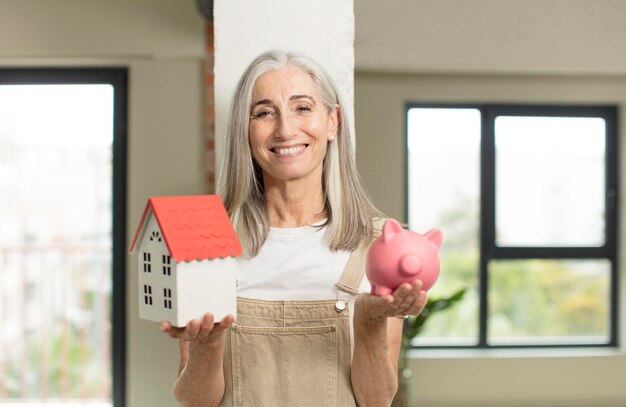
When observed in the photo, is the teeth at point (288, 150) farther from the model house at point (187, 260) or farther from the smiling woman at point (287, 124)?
the model house at point (187, 260)

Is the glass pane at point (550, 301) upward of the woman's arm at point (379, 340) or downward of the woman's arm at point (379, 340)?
downward

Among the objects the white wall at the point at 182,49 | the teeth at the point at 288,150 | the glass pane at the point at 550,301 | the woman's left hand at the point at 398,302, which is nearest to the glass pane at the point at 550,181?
the glass pane at the point at 550,301

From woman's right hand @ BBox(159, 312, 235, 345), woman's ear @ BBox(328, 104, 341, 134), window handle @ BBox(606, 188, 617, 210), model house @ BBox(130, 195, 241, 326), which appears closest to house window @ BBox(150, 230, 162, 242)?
model house @ BBox(130, 195, 241, 326)

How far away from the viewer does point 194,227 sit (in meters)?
1.22

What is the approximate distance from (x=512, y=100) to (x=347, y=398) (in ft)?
10.3

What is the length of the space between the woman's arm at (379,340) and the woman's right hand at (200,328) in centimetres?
21


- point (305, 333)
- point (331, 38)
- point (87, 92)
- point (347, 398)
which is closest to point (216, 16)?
point (331, 38)

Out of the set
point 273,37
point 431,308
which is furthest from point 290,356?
point 431,308

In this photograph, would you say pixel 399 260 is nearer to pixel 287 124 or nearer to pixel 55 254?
pixel 287 124

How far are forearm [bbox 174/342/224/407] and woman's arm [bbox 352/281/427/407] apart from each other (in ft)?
0.74

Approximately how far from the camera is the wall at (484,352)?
4039mm

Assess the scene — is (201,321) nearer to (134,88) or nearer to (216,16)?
(216,16)

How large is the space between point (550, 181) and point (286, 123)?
3.35 meters

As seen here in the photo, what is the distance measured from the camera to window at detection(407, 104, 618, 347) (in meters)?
4.28
